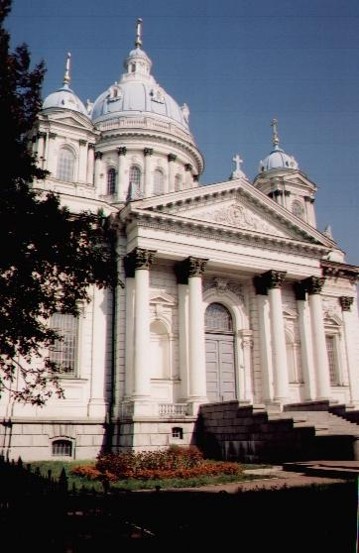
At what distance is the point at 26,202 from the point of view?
11.9 meters

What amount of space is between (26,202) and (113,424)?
46.3ft

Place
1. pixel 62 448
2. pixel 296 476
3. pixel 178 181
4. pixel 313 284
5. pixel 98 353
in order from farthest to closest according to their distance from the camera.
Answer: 1. pixel 178 181
2. pixel 313 284
3. pixel 98 353
4. pixel 62 448
5. pixel 296 476

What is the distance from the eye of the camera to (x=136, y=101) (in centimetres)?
4178

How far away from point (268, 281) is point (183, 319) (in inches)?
211

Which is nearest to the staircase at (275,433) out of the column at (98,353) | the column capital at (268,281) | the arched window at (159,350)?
the arched window at (159,350)

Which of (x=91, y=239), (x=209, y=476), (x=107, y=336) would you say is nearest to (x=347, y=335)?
(x=107, y=336)

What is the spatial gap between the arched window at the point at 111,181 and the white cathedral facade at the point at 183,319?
678cm

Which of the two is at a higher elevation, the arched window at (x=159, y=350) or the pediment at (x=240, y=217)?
the pediment at (x=240, y=217)

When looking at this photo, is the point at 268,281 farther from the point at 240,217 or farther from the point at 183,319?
the point at 183,319

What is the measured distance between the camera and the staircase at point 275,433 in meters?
17.5

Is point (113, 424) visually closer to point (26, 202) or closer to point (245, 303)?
point (245, 303)

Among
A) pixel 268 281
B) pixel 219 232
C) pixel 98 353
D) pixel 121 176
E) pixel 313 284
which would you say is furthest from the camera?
pixel 121 176

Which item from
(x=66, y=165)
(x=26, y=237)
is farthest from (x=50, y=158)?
(x=26, y=237)

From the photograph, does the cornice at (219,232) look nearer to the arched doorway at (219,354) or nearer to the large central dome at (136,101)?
the arched doorway at (219,354)
